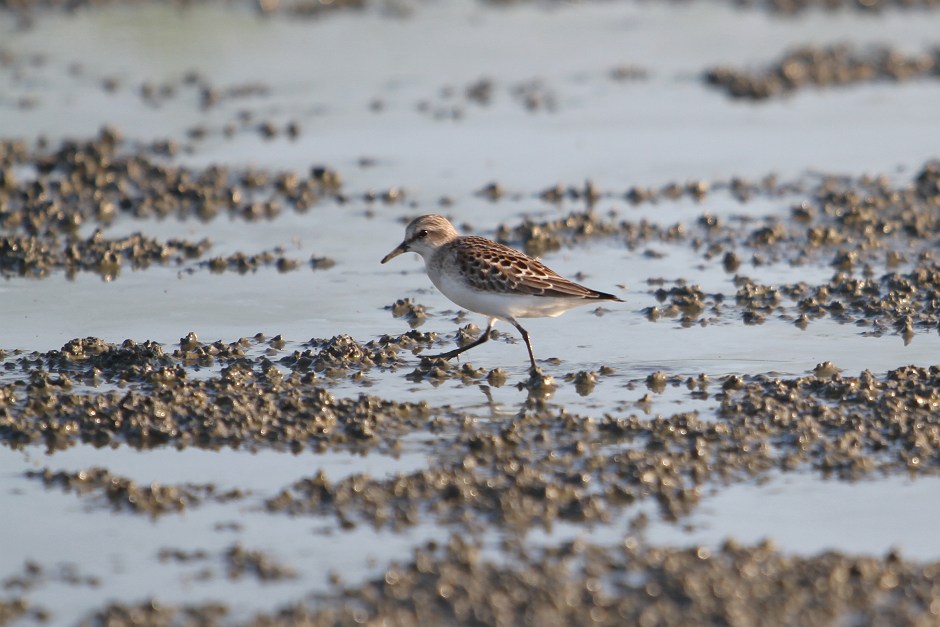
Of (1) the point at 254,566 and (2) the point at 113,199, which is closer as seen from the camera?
(1) the point at 254,566

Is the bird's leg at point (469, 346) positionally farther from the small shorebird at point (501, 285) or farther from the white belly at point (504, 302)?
the white belly at point (504, 302)

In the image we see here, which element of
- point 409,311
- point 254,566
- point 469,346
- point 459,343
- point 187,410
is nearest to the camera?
point 254,566

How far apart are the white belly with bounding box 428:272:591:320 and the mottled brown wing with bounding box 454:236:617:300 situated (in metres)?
0.06

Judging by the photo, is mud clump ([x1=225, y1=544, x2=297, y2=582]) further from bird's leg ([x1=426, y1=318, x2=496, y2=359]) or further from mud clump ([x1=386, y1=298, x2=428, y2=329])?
mud clump ([x1=386, y1=298, x2=428, y2=329])

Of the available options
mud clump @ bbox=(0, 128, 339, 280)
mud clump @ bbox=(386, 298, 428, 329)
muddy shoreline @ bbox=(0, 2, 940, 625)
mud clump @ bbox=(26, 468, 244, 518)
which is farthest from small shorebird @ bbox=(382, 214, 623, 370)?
mud clump @ bbox=(0, 128, 339, 280)

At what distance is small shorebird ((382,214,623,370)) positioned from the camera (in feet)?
37.4

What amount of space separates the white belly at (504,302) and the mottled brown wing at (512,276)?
0.18 feet

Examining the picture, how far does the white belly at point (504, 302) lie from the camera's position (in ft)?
37.6

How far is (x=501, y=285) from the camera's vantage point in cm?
1139

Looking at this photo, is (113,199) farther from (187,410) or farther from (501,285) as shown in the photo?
(187,410)

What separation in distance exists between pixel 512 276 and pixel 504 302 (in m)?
0.22

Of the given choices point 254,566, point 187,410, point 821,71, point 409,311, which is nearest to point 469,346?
point 409,311

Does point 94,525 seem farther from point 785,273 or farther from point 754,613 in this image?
point 785,273

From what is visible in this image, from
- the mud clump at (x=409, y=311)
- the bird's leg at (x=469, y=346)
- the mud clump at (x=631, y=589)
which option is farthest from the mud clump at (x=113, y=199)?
the mud clump at (x=631, y=589)
